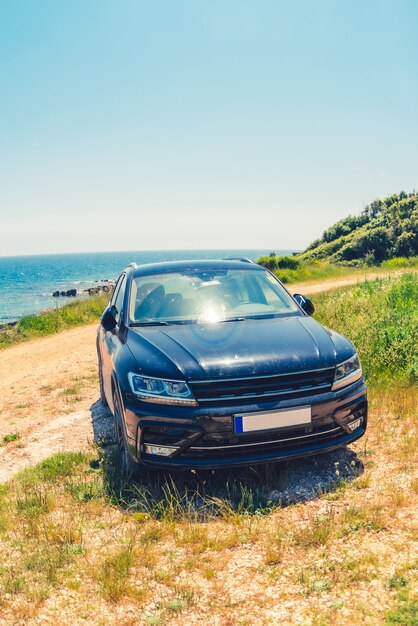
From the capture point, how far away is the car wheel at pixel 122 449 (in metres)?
3.93

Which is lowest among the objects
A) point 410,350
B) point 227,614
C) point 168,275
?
point 227,614

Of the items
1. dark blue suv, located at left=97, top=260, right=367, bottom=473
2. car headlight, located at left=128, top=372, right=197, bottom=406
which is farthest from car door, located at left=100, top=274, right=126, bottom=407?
car headlight, located at left=128, top=372, right=197, bottom=406

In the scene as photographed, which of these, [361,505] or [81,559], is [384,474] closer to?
[361,505]

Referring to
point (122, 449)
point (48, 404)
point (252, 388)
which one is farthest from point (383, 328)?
point (48, 404)

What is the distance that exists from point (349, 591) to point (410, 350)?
4601mm

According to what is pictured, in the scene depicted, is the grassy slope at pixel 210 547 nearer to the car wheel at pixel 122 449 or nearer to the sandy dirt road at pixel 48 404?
the car wheel at pixel 122 449

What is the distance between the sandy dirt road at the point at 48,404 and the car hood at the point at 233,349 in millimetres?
1798

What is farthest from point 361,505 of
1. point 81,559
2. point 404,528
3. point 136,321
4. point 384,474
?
point 136,321

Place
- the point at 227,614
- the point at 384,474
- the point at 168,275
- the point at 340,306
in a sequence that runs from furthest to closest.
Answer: the point at 340,306 → the point at 168,275 → the point at 384,474 → the point at 227,614

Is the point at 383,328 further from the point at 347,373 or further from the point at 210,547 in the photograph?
the point at 210,547

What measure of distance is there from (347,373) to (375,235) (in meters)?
33.4

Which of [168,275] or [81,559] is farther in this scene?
[168,275]

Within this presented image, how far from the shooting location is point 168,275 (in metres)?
5.46

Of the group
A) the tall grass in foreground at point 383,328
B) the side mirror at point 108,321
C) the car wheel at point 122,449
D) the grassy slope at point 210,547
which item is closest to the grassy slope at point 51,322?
the tall grass in foreground at point 383,328
